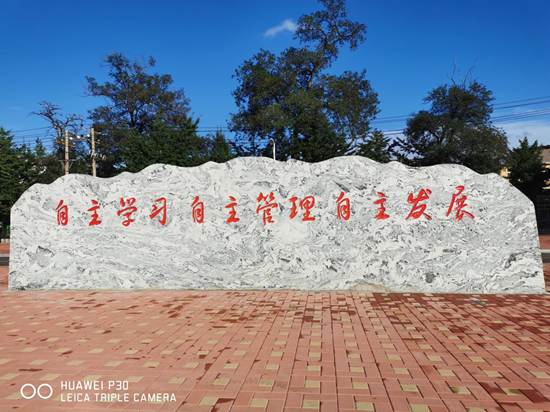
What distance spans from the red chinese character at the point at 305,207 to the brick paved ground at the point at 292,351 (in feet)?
4.09

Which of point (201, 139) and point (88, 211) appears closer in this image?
point (88, 211)

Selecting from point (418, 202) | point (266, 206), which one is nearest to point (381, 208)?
point (418, 202)

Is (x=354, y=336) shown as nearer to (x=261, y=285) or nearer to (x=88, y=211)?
(x=261, y=285)

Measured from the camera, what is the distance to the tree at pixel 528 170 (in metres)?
27.1

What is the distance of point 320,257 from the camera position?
23.4 ft

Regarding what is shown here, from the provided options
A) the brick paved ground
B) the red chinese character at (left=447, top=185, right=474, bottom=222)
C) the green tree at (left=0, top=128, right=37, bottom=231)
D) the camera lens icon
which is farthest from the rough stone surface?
the green tree at (left=0, top=128, right=37, bottom=231)

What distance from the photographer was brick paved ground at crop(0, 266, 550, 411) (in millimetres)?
3168

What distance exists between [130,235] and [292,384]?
4.86 m

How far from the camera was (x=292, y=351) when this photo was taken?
419 cm

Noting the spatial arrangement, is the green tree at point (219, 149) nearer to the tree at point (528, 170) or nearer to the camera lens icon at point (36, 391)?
the tree at point (528, 170)

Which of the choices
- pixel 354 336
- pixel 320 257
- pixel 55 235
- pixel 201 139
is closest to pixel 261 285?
pixel 320 257

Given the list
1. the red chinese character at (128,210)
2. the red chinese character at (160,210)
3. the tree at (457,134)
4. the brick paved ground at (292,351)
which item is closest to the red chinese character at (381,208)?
the brick paved ground at (292,351)

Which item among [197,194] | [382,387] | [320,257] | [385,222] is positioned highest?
[197,194]

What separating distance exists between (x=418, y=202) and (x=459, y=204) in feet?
1.93
